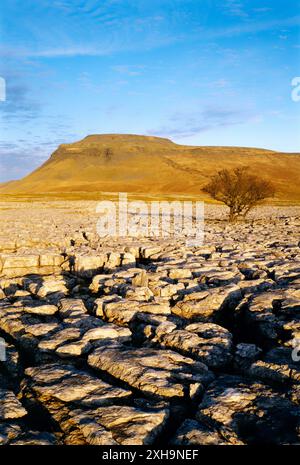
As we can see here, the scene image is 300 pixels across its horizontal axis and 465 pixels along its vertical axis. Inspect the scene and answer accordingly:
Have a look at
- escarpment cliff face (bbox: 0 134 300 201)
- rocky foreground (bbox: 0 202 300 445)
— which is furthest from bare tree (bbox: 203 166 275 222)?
escarpment cliff face (bbox: 0 134 300 201)

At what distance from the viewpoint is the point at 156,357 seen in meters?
4.38

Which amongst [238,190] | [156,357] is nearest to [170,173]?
[238,190]

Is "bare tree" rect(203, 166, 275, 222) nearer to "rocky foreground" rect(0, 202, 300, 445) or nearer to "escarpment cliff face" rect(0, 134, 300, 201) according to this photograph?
"rocky foreground" rect(0, 202, 300, 445)

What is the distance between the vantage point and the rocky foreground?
10.8 feet

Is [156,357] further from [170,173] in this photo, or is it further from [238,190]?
[170,173]

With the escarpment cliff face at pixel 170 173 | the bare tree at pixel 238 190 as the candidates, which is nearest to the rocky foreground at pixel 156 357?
the bare tree at pixel 238 190

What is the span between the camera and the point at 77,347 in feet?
15.6

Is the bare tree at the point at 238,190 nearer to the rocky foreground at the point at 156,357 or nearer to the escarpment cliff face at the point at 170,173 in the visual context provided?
the rocky foreground at the point at 156,357

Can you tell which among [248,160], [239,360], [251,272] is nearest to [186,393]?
[239,360]

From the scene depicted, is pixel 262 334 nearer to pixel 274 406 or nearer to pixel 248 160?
pixel 274 406

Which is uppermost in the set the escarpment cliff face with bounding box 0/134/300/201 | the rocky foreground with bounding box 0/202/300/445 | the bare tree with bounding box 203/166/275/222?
the escarpment cliff face with bounding box 0/134/300/201

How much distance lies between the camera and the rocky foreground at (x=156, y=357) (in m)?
3.31

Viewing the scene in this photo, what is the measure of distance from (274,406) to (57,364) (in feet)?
7.48
